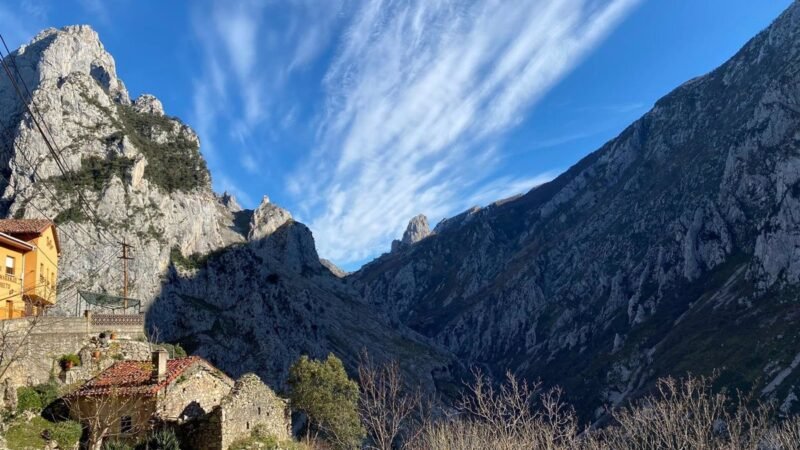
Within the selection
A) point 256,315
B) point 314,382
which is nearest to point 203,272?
point 256,315

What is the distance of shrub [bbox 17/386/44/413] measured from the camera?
27812 mm

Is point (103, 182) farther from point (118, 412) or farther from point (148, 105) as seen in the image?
point (118, 412)

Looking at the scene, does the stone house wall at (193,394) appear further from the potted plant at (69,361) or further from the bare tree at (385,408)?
the bare tree at (385,408)

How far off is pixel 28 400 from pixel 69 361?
3677 millimetres

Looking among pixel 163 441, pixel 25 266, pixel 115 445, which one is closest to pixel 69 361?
pixel 115 445

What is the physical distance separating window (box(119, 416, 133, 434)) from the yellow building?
12790mm

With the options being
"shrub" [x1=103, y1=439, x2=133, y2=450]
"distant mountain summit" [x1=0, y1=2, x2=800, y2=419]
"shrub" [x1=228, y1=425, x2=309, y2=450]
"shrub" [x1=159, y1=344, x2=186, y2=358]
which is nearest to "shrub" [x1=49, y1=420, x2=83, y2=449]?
"shrub" [x1=103, y1=439, x2=133, y2=450]

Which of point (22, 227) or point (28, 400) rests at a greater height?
point (22, 227)

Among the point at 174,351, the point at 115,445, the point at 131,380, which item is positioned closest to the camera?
the point at 115,445

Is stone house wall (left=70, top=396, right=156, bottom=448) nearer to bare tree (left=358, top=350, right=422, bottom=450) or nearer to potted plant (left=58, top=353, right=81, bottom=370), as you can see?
potted plant (left=58, top=353, right=81, bottom=370)

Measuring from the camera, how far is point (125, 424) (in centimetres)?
2827

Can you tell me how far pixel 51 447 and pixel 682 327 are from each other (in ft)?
501

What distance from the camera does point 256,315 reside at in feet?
379

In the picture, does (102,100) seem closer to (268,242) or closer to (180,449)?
(268,242)
